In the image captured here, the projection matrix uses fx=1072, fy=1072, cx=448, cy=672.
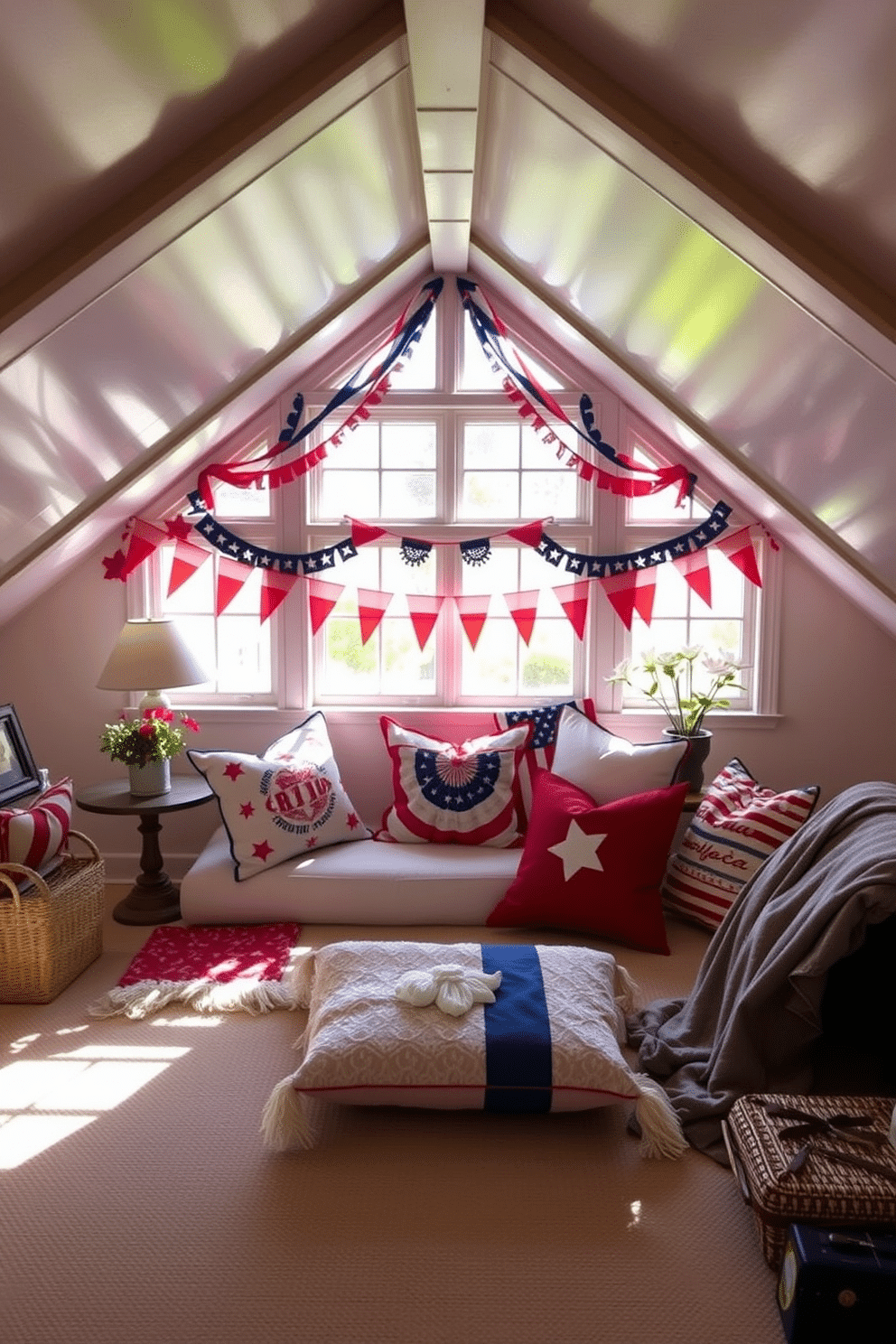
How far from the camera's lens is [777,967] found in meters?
2.37

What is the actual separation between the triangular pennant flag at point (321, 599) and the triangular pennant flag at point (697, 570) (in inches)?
52.7

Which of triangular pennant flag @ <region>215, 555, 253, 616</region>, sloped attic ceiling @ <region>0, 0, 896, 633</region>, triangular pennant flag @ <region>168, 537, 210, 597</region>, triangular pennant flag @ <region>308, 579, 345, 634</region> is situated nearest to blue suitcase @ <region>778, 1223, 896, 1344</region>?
sloped attic ceiling @ <region>0, 0, 896, 633</region>

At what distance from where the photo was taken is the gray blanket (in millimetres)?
2295

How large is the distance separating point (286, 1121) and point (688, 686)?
2466 mm

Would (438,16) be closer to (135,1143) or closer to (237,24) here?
(237,24)

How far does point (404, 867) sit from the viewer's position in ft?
12.2

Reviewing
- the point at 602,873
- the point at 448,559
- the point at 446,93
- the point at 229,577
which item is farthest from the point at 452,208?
the point at 602,873

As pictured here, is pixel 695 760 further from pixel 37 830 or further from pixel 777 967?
pixel 37 830

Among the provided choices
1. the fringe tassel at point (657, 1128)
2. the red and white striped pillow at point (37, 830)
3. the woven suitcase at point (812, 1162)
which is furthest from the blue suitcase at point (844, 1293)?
the red and white striped pillow at point (37, 830)

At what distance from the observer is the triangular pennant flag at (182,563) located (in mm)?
4195

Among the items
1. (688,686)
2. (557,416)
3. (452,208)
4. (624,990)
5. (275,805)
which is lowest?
(624,990)

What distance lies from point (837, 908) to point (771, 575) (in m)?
2.09

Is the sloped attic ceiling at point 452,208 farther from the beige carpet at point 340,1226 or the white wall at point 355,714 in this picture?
the beige carpet at point 340,1226

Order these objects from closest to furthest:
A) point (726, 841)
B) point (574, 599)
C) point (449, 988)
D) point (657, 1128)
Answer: point (657, 1128)
point (449, 988)
point (726, 841)
point (574, 599)
